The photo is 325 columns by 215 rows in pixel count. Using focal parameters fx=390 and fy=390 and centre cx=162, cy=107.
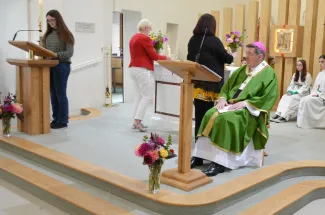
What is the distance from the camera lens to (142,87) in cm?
499

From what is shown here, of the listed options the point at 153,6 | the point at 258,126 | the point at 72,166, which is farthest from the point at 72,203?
the point at 153,6

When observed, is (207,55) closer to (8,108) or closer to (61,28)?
(61,28)

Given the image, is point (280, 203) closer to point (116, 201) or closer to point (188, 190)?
point (188, 190)

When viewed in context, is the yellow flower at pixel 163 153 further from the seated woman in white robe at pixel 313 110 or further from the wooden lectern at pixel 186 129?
the seated woman in white robe at pixel 313 110

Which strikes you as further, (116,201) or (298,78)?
(298,78)

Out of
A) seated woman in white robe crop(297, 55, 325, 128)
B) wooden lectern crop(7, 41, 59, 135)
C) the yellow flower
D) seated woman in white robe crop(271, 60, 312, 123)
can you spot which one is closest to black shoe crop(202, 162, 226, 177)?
the yellow flower

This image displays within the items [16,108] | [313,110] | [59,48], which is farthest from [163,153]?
[313,110]

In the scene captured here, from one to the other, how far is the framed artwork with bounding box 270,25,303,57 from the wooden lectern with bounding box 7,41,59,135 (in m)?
4.31

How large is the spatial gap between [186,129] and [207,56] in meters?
1.26

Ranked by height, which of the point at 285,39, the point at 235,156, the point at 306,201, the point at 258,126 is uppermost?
the point at 285,39

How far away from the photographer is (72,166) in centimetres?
361

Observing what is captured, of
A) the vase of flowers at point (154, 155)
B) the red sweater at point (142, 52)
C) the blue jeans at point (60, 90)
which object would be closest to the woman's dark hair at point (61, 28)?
the blue jeans at point (60, 90)

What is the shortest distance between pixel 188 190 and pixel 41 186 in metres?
1.30

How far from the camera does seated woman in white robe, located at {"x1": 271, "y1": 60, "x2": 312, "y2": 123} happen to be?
Result: 645 cm
